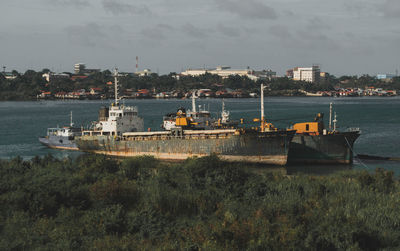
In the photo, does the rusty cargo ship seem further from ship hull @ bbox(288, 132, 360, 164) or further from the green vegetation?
the green vegetation

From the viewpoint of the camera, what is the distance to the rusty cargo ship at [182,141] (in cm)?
3781

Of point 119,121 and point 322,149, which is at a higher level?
point 119,121

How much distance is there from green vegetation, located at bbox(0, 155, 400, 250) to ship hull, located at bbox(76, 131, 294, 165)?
9.24 m

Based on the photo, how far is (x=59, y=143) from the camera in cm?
5219

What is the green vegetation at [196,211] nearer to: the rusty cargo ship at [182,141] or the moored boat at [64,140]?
the rusty cargo ship at [182,141]

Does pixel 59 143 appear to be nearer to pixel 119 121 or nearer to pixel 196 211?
pixel 119 121

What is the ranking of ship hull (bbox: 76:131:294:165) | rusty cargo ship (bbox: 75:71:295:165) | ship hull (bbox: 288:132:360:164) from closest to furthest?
ship hull (bbox: 76:131:294:165) → rusty cargo ship (bbox: 75:71:295:165) → ship hull (bbox: 288:132:360:164)

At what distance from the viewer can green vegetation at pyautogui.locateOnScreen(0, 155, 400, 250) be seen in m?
15.8

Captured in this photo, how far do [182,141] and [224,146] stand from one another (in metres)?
3.86

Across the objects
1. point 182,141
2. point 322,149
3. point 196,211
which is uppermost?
point 182,141

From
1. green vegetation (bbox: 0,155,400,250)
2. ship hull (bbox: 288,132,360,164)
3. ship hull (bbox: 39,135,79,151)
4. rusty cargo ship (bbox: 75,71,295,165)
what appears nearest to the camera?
green vegetation (bbox: 0,155,400,250)

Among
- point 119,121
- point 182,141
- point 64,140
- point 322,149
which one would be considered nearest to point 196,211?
point 182,141

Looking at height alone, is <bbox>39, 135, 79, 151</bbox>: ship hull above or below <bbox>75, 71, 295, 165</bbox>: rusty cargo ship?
below

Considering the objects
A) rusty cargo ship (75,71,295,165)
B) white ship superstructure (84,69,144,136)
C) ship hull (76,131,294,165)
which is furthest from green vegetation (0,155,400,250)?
white ship superstructure (84,69,144,136)
